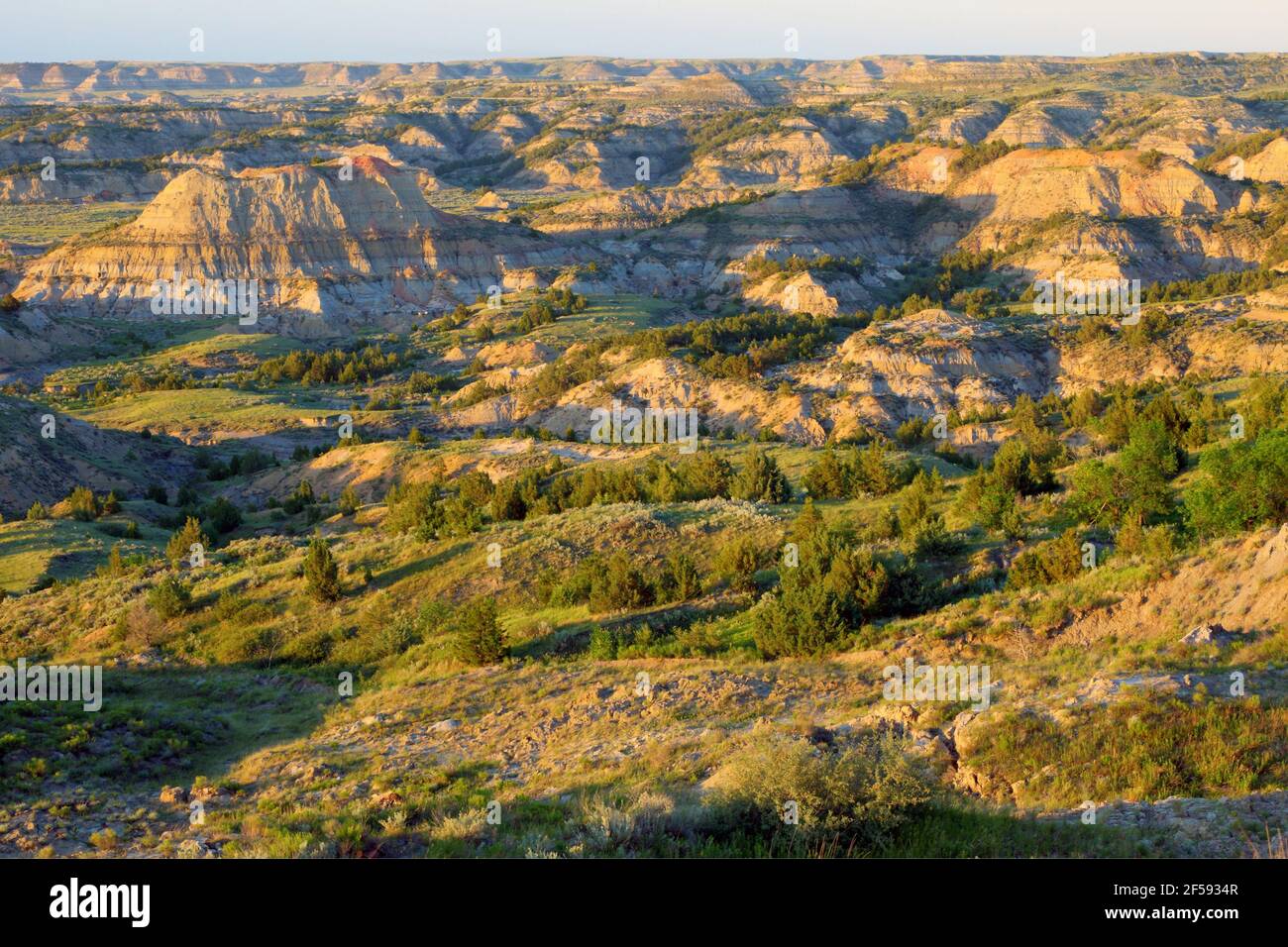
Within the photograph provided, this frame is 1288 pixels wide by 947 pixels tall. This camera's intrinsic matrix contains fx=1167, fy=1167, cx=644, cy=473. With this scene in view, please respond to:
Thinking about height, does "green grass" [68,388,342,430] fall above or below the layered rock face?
below

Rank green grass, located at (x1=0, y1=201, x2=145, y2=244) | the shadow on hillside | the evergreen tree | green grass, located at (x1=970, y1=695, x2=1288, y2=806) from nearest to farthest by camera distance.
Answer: green grass, located at (x1=970, y1=695, x2=1288, y2=806)
the shadow on hillside
the evergreen tree
green grass, located at (x1=0, y1=201, x2=145, y2=244)

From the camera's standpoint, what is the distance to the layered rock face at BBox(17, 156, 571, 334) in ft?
252

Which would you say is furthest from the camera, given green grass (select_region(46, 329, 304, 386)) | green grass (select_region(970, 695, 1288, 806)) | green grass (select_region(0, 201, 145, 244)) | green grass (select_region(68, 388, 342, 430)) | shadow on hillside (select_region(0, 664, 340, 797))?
green grass (select_region(0, 201, 145, 244))

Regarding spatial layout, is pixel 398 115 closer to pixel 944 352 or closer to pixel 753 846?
pixel 944 352

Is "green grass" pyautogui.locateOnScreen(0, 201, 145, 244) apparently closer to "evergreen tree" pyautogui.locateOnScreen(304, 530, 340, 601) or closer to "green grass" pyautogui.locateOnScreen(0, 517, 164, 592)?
"green grass" pyautogui.locateOnScreen(0, 517, 164, 592)

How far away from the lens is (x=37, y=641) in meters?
23.3

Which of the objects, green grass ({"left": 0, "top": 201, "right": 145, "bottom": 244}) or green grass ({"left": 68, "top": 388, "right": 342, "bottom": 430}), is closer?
green grass ({"left": 68, "top": 388, "right": 342, "bottom": 430})

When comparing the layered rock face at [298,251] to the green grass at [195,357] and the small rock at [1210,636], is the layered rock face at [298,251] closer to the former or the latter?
the green grass at [195,357]

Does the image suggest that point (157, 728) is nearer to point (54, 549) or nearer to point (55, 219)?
point (54, 549)

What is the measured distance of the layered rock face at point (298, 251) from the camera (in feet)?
252

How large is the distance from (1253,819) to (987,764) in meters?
2.32

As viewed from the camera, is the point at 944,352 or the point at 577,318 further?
the point at 577,318

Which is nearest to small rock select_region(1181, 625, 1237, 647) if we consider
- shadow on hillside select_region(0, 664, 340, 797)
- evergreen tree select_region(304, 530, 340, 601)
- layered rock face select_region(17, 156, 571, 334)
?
shadow on hillside select_region(0, 664, 340, 797)
